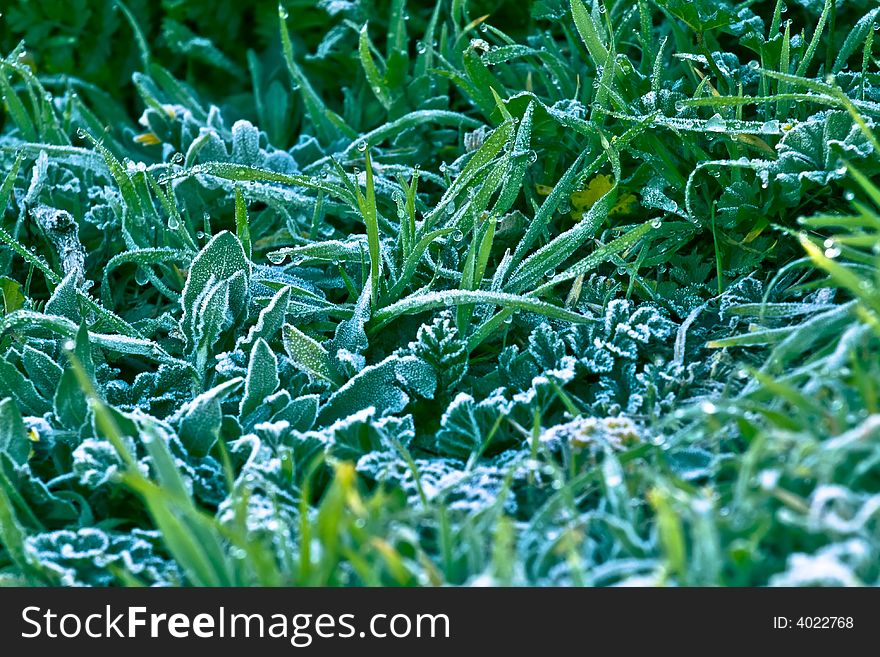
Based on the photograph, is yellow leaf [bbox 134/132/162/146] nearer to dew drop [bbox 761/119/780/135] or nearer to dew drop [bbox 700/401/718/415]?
dew drop [bbox 761/119/780/135]

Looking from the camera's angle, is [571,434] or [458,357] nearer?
[571,434]

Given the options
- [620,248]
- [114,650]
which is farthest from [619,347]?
[114,650]

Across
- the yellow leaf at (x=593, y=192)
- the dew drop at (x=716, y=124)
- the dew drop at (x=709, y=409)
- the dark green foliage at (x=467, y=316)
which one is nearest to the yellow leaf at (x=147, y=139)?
the dark green foliage at (x=467, y=316)

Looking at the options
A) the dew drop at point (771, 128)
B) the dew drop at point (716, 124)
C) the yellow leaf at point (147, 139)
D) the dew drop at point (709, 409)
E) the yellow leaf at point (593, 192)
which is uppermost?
the yellow leaf at point (147, 139)

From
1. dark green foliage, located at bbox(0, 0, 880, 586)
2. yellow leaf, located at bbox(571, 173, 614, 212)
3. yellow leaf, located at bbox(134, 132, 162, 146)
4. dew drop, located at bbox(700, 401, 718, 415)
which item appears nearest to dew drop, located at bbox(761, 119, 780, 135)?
dark green foliage, located at bbox(0, 0, 880, 586)

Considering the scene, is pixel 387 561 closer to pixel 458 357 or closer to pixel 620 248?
pixel 458 357

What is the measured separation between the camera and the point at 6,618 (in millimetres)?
1009

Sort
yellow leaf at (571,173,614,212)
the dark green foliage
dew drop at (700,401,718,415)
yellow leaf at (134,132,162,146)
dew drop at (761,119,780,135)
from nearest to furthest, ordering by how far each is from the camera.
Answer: the dark green foliage
dew drop at (700,401,718,415)
dew drop at (761,119,780,135)
yellow leaf at (571,173,614,212)
yellow leaf at (134,132,162,146)

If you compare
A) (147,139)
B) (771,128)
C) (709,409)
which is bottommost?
(709,409)

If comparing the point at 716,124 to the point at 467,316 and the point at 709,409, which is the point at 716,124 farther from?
the point at 709,409

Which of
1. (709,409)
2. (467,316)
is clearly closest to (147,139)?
(467,316)

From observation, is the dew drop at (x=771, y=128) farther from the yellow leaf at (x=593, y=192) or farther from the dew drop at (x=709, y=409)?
the dew drop at (x=709, y=409)

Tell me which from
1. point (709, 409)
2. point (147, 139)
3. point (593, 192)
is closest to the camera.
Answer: point (709, 409)

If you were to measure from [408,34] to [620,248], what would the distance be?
97 cm
